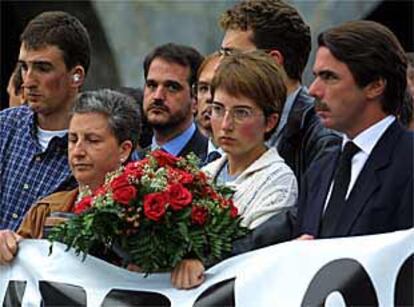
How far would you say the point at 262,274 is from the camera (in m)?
5.35

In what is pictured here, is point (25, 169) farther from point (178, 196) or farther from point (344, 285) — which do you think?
point (344, 285)

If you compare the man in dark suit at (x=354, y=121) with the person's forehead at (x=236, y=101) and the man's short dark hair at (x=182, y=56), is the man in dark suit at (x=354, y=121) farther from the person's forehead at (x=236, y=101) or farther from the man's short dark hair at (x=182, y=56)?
the man's short dark hair at (x=182, y=56)

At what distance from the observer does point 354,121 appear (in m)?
5.41

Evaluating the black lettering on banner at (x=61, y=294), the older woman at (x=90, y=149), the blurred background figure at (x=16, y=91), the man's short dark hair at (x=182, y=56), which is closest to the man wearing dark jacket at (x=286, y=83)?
the older woman at (x=90, y=149)

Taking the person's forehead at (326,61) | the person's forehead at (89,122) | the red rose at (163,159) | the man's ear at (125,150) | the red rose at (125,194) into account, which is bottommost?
the red rose at (125,194)

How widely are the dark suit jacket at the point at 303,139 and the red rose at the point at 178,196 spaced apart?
0.68m

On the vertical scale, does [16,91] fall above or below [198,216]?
above

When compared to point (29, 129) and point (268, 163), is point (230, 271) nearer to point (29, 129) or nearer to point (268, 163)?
point (268, 163)

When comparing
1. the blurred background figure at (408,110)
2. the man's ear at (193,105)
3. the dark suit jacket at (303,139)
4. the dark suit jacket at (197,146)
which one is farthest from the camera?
the man's ear at (193,105)

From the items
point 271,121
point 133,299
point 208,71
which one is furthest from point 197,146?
point 133,299

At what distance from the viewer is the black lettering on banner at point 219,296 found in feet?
17.7

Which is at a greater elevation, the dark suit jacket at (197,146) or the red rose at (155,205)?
the dark suit jacket at (197,146)

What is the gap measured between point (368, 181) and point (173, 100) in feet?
7.84

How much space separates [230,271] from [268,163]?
0.49 metres
